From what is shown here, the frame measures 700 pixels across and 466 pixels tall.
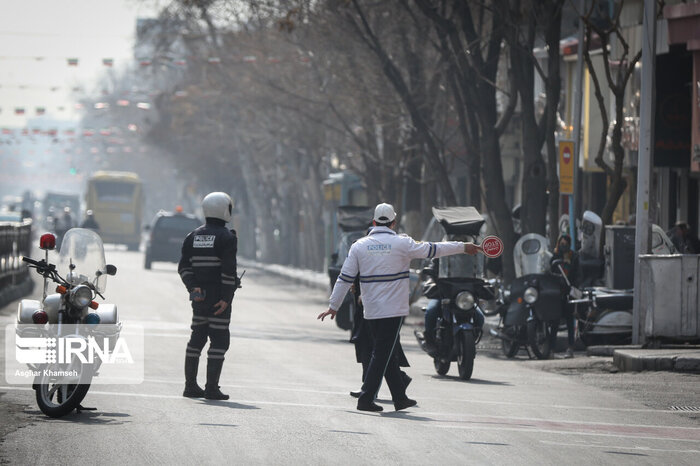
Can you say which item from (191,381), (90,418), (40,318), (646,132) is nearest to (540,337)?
(646,132)

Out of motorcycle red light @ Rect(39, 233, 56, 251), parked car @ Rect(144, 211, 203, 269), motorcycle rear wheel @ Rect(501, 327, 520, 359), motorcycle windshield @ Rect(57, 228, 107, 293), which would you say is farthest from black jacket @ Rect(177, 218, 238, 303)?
parked car @ Rect(144, 211, 203, 269)

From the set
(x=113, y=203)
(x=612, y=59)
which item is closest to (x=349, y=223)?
(x=612, y=59)

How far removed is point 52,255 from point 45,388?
1.27 meters

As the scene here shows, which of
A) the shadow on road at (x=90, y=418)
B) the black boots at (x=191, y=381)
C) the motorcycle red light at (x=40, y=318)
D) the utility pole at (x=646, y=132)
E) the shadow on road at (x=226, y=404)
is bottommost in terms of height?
the shadow on road at (x=226, y=404)

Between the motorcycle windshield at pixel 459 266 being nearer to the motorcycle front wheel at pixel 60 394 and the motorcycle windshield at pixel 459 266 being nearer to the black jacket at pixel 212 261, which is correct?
the black jacket at pixel 212 261

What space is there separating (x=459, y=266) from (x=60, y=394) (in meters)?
7.22

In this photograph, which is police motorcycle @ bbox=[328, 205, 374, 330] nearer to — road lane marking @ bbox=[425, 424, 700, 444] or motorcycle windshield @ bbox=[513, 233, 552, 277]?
motorcycle windshield @ bbox=[513, 233, 552, 277]

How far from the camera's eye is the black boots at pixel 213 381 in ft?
39.0

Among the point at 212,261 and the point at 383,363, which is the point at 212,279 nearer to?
the point at 212,261

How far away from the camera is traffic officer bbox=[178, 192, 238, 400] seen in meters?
11.8

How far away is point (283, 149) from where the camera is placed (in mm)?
51250

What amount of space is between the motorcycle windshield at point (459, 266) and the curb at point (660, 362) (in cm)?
194

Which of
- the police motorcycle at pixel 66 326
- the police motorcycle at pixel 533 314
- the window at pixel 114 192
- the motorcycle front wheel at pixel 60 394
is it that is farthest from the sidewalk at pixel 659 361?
the window at pixel 114 192

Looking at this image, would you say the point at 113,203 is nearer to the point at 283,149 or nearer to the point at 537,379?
the point at 283,149
